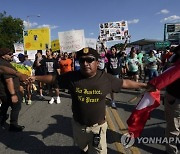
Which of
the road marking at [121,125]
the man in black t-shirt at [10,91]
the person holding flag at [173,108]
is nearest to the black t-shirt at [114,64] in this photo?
the road marking at [121,125]

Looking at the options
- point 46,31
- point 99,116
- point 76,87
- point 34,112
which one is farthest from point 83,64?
point 46,31

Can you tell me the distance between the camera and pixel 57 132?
640 centimetres

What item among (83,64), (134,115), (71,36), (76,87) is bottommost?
(134,115)

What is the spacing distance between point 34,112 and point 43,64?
8.84ft

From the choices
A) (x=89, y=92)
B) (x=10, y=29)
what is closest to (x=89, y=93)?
(x=89, y=92)

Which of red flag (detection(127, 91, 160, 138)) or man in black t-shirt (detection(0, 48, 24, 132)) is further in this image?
man in black t-shirt (detection(0, 48, 24, 132))

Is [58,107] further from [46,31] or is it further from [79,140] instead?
[46,31]

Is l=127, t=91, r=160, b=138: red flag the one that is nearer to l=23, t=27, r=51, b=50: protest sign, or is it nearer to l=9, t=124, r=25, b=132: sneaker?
l=9, t=124, r=25, b=132: sneaker

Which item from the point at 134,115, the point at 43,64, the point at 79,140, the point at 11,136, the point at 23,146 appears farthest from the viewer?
the point at 43,64

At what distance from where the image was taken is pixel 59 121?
7.41 m

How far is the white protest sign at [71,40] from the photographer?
45.7 feet

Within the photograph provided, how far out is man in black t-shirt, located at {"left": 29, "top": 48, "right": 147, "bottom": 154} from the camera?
3633 mm

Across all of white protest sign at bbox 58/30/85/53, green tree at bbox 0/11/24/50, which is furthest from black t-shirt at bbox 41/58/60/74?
green tree at bbox 0/11/24/50

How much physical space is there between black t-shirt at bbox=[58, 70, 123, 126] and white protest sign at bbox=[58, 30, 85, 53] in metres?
10.2
